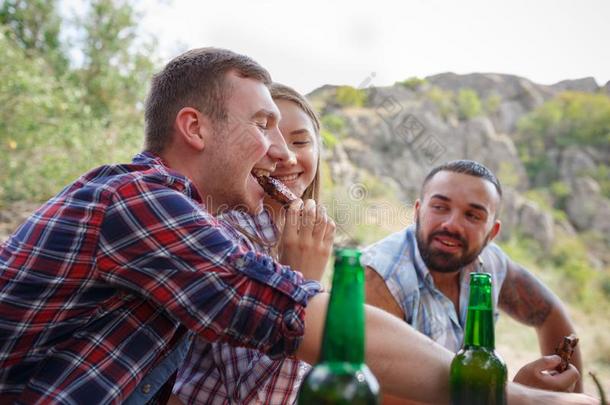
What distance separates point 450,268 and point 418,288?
235 millimetres

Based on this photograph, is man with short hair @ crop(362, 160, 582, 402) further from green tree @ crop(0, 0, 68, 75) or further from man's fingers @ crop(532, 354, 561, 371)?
green tree @ crop(0, 0, 68, 75)

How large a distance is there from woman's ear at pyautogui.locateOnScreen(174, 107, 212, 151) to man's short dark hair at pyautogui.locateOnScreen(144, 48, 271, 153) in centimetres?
2

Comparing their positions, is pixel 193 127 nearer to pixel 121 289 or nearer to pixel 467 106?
pixel 121 289

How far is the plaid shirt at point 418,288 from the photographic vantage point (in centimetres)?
260

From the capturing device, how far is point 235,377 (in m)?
1.69

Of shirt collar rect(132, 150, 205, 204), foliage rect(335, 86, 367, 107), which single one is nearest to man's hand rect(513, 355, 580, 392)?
shirt collar rect(132, 150, 205, 204)

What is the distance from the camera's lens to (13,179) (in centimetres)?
801

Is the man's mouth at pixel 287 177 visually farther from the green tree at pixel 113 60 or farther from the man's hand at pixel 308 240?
the green tree at pixel 113 60

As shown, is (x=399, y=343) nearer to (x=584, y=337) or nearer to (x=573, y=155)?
(x=584, y=337)

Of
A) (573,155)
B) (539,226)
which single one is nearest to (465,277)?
(539,226)

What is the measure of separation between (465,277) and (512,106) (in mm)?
36700

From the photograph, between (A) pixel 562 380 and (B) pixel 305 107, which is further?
(B) pixel 305 107

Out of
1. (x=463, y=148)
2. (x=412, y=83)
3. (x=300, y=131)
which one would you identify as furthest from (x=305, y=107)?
(x=463, y=148)

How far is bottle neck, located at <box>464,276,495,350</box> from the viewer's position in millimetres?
980
